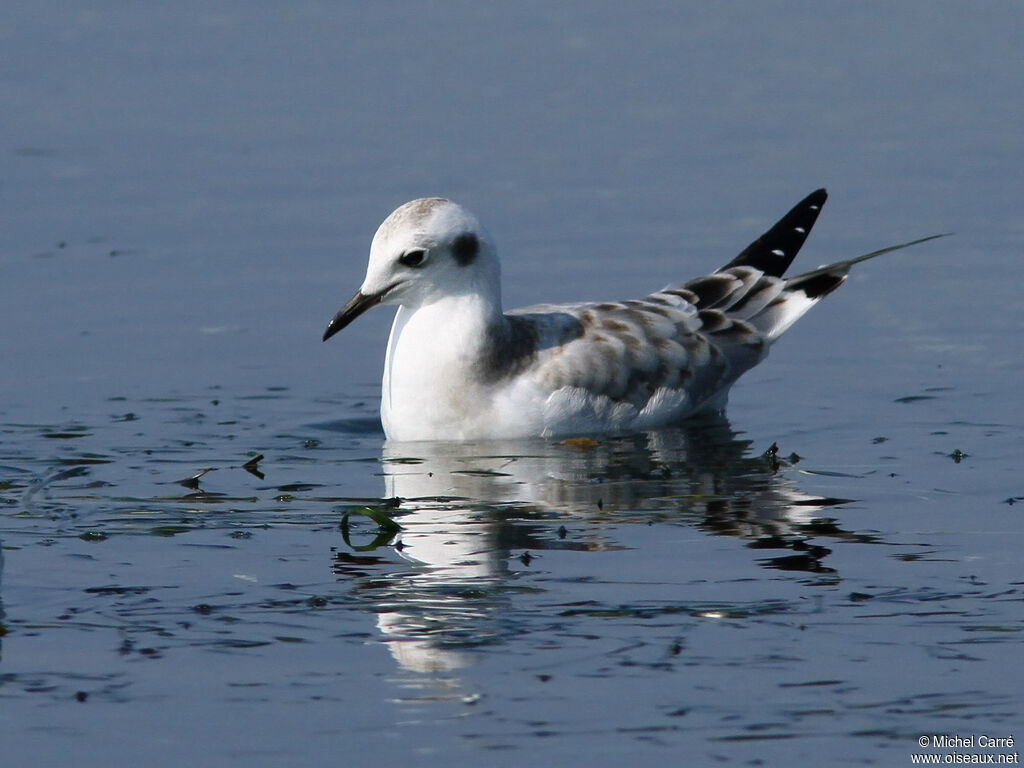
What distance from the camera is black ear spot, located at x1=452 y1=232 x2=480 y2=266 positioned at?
9.99 meters

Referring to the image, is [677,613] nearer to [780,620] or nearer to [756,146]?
[780,620]

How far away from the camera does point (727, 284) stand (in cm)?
1141

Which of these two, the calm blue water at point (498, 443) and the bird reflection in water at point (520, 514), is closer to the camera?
the calm blue water at point (498, 443)

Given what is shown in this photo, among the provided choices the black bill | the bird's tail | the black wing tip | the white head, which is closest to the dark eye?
the white head

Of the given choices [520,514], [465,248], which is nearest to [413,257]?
[465,248]

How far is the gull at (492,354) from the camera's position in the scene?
988cm

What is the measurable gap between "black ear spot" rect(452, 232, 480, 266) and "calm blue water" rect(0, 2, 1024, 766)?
100 centimetres

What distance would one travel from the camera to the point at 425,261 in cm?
989

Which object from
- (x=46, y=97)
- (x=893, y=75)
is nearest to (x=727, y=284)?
(x=893, y=75)

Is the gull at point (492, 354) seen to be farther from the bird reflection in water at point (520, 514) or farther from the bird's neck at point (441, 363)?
the bird reflection in water at point (520, 514)

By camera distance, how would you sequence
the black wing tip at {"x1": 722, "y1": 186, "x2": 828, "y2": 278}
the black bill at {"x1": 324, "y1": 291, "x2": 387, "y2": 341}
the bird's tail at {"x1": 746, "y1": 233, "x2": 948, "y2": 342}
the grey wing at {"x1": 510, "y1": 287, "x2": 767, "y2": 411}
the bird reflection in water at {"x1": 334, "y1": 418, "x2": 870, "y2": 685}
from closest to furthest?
1. the bird reflection in water at {"x1": 334, "y1": 418, "x2": 870, "y2": 685}
2. the black bill at {"x1": 324, "y1": 291, "x2": 387, "y2": 341}
3. the grey wing at {"x1": 510, "y1": 287, "x2": 767, "y2": 411}
4. the bird's tail at {"x1": 746, "y1": 233, "x2": 948, "y2": 342}
5. the black wing tip at {"x1": 722, "y1": 186, "x2": 828, "y2": 278}

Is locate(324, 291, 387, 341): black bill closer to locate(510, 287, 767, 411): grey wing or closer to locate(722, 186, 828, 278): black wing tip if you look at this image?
locate(510, 287, 767, 411): grey wing

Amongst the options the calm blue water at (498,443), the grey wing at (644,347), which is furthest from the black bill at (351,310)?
the grey wing at (644,347)

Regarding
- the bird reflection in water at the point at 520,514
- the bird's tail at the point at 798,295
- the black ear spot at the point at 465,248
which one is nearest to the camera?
the bird reflection in water at the point at 520,514
